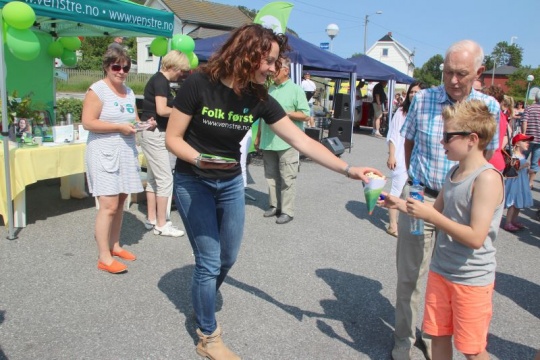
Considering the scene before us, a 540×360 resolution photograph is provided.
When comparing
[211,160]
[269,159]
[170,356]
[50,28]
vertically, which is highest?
[50,28]

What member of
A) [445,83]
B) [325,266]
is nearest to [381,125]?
[325,266]

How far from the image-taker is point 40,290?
3.33m

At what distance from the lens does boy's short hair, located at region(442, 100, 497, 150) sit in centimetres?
199

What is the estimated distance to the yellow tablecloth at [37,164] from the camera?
4355 millimetres

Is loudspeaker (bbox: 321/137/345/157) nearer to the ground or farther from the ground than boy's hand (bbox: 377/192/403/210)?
nearer to the ground

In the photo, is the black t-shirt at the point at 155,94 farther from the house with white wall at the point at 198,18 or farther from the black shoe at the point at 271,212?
the house with white wall at the point at 198,18

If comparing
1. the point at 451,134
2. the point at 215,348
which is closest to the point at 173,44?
the point at 215,348

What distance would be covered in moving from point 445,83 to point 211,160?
4.55 feet

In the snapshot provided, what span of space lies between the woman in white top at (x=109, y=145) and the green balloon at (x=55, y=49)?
3776 mm

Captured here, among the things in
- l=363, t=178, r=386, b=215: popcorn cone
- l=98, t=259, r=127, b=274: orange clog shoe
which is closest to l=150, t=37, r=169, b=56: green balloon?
l=98, t=259, r=127, b=274: orange clog shoe

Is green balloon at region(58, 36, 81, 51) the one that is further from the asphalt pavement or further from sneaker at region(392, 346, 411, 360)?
sneaker at region(392, 346, 411, 360)

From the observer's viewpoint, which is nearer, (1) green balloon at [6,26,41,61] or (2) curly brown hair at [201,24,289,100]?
(2) curly brown hair at [201,24,289,100]

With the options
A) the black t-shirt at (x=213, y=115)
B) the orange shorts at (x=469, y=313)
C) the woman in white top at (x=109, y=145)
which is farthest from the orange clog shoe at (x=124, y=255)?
the orange shorts at (x=469, y=313)

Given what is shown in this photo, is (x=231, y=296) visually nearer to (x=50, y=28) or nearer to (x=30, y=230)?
(x=30, y=230)
